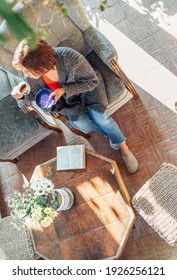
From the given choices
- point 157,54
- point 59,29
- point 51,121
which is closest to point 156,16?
point 157,54

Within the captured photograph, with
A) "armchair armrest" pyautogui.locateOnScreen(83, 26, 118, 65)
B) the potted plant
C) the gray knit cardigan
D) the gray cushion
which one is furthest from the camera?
the gray cushion

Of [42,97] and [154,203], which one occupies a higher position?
[42,97]

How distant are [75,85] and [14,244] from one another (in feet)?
4.77

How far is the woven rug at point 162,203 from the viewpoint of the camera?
213cm

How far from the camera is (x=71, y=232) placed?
227 centimetres

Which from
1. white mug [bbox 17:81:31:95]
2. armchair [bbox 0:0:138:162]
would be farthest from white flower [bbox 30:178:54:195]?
armchair [bbox 0:0:138:162]

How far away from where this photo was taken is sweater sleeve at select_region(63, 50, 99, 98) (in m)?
2.10

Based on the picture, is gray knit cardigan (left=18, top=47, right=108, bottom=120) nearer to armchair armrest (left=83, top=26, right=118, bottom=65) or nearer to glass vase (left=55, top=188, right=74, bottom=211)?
armchair armrest (left=83, top=26, right=118, bottom=65)

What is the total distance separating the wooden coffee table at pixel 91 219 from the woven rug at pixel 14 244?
0.18 meters

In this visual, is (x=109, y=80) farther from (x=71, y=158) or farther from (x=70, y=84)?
(x=71, y=158)

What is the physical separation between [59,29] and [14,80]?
2.17ft

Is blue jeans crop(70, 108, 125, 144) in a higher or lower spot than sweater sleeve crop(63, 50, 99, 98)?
lower
